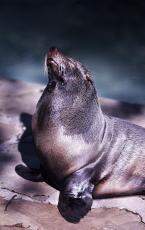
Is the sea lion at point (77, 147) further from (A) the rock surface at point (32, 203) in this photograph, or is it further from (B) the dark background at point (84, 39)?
(B) the dark background at point (84, 39)

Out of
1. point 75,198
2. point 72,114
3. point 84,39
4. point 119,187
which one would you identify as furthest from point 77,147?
point 84,39

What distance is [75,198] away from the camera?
3.46 meters

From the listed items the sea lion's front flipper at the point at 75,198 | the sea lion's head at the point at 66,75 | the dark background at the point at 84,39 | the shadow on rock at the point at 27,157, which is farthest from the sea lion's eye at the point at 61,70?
the dark background at the point at 84,39

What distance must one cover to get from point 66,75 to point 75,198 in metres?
0.83

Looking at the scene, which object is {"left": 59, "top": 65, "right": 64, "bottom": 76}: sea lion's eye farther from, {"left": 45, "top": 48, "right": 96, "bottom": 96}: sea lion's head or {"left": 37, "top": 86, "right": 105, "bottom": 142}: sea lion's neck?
{"left": 37, "top": 86, "right": 105, "bottom": 142}: sea lion's neck

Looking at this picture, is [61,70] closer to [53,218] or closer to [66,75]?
[66,75]

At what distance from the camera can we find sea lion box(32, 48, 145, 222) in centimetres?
351

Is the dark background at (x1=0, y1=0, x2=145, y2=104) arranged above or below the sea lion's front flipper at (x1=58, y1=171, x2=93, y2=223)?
below

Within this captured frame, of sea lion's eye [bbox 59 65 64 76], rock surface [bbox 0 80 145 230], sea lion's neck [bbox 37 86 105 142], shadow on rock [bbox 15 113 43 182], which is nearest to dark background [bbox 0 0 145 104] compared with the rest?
shadow on rock [bbox 15 113 43 182]

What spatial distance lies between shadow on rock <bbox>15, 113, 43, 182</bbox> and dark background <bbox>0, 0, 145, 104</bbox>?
1845 mm

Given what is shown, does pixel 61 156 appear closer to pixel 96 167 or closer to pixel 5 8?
pixel 96 167

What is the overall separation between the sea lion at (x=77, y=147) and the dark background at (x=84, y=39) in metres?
2.68

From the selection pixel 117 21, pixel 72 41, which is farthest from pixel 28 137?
pixel 117 21

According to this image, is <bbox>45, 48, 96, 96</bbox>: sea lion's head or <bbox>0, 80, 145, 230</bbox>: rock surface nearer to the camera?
<bbox>0, 80, 145, 230</bbox>: rock surface
